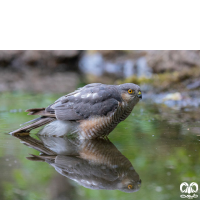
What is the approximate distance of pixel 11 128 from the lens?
537cm

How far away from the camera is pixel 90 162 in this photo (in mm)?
3713

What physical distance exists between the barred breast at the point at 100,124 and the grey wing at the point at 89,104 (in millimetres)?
76

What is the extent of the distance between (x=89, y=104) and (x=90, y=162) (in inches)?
51.3

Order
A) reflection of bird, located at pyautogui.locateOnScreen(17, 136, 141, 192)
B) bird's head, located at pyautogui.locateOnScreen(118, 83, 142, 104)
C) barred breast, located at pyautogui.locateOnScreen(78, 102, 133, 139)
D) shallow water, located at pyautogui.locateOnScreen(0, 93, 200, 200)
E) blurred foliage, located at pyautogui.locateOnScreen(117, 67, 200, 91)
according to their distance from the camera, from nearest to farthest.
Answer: shallow water, located at pyautogui.locateOnScreen(0, 93, 200, 200) → reflection of bird, located at pyautogui.locateOnScreen(17, 136, 141, 192) → barred breast, located at pyautogui.locateOnScreen(78, 102, 133, 139) → bird's head, located at pyautogui.locateOnScreen(118, 83, 142, 104) → blurred foliage, located at pyautogui.locateOnScreen(117, 67, 200, 91)

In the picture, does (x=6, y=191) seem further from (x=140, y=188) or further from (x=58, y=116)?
(x=58, y=116)

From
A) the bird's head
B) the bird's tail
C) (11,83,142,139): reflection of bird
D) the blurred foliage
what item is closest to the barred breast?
(11,83,142,139): reflection of bird

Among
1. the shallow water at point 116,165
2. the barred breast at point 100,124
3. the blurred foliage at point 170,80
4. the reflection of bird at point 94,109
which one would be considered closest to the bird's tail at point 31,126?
the reflection of bird at point 94,109

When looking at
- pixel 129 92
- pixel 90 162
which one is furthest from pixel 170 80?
pixel 90 162

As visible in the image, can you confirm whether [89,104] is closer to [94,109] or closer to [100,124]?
[94,109]

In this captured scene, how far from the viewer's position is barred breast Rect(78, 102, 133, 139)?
4.73 meters

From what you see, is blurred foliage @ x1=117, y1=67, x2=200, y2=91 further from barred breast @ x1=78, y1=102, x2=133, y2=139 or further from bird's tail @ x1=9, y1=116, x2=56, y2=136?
bird's tail @ x1=9, y1=116, x2=56, y2=136

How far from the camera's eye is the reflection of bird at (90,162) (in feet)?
10.3

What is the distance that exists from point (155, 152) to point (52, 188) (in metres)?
1.66

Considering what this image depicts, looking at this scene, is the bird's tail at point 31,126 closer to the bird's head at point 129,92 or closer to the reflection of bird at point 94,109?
the reflection of bird at point 94,109
